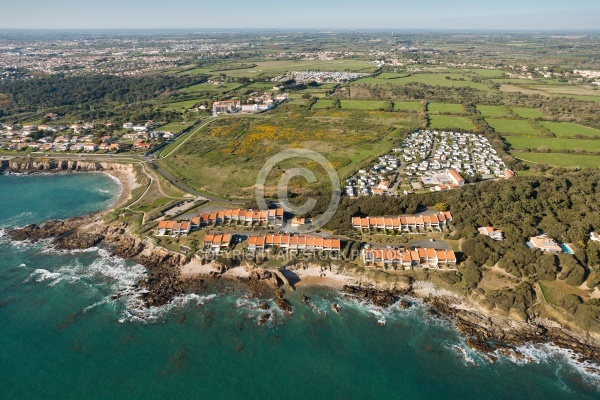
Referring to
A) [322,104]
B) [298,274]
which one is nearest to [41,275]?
[298,274]

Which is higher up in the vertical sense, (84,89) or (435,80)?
(435,80)

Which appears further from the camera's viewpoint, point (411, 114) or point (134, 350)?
point (411, 114)

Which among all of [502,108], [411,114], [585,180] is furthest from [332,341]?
[502,108]

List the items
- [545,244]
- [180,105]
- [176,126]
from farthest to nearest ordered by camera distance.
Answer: [180,105]
[176,126]
[545,244]

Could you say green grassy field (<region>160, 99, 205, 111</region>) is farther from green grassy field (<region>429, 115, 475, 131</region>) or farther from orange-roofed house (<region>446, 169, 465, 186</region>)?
orange-roofed house (<region>446, 169, 465, 186</region>)

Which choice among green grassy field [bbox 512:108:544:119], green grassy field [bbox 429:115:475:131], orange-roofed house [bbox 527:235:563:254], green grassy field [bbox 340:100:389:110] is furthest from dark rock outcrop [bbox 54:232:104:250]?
green grassy field [bbox 512:108:544:119]

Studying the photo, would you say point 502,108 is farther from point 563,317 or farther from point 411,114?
point 563,317

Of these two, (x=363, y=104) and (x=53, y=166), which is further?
(x=363, y=104)

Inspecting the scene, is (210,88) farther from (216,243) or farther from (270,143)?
(216,243)
